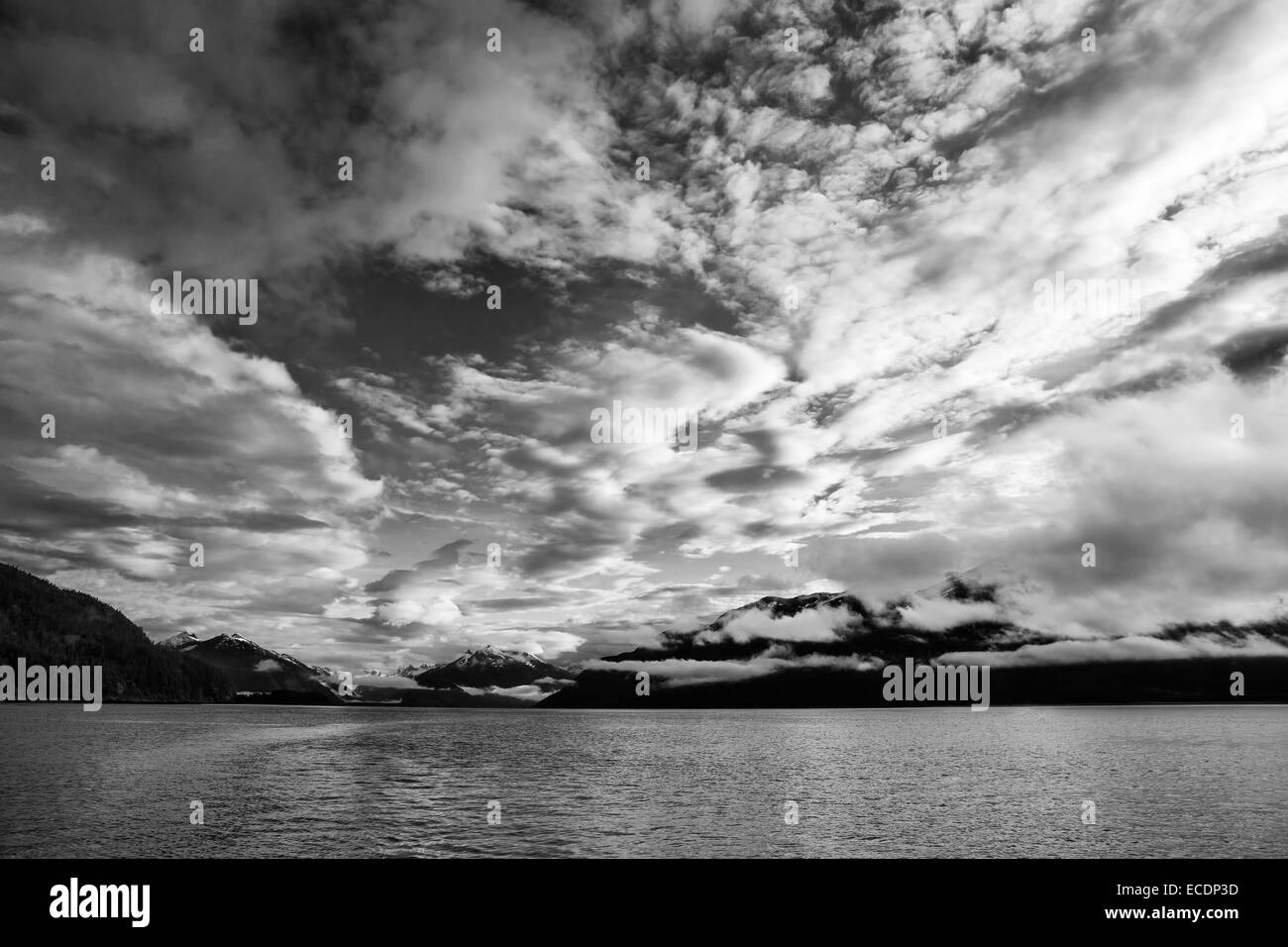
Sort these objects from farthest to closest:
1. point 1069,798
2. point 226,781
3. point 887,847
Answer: point 226,781, point 1069,798, point 887,847

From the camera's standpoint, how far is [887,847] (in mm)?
59469

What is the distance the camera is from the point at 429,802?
82.9 m

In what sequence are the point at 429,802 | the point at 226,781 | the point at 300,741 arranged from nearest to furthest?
the point at 429,802 < the point at 226,781 < the point at 300,741

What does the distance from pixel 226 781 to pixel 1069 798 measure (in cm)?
10740
